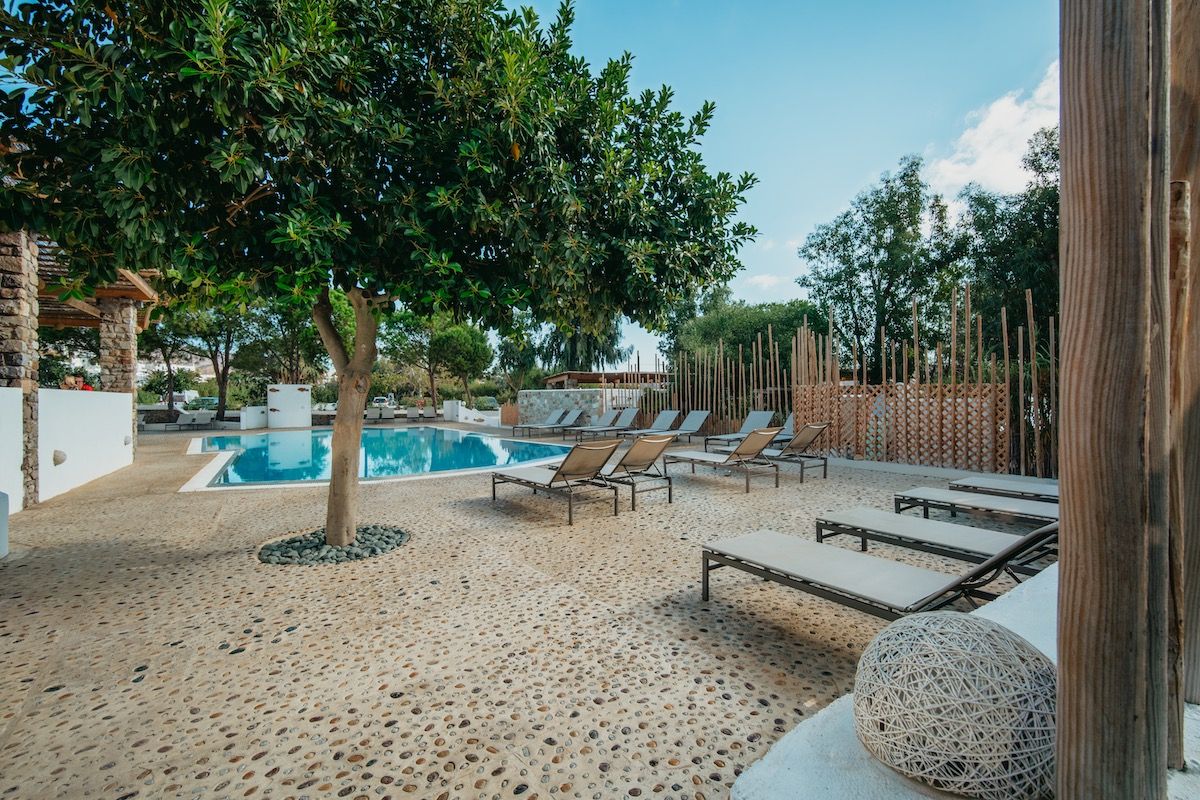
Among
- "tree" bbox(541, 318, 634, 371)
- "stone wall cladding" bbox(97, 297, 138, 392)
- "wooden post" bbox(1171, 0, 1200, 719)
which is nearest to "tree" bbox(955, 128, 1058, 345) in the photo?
"wooden post" bbox(1171, 0, 1200, 719)

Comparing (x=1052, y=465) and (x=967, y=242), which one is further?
(x=967, y=242)

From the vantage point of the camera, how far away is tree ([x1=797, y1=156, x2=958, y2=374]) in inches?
785

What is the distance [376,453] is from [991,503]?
556 inches

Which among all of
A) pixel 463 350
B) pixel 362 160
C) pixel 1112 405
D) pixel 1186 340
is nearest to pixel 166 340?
pixel 463 350

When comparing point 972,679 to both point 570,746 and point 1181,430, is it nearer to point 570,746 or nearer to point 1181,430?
point 1181,430

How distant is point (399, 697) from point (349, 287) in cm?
285

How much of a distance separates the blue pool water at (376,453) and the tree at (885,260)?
14101 mm

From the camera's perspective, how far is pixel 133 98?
277 centimetres

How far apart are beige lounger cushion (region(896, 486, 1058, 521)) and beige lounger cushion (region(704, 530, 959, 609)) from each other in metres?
2.09

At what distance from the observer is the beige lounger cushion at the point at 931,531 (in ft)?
11.5

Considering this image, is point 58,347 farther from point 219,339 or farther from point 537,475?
point 537,475

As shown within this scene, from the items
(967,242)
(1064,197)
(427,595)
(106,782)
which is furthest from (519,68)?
(967,242)

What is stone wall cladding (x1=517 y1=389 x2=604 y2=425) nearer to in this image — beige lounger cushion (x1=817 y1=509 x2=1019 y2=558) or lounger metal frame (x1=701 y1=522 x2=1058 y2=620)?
beige lounger cushion (x1=817 y1=509 x2=1019 y2=558)

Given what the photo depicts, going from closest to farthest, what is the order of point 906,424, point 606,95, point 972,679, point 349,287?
point 972,679, point 349,287, point 606,95, point 906,424
